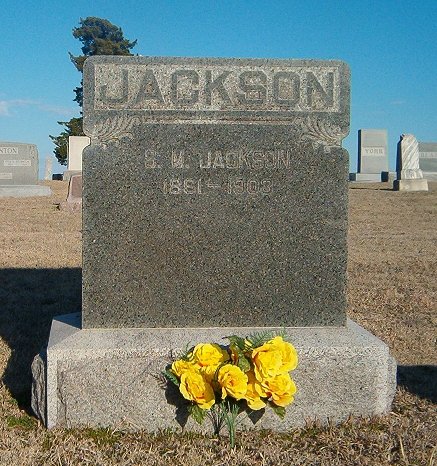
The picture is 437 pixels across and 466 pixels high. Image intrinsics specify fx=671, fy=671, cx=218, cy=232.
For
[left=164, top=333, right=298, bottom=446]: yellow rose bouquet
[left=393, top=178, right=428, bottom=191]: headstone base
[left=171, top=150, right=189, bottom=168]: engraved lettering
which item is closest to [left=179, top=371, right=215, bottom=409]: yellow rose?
[left=164, top=333, right=298, bottom=446]: yellow rose bouquet

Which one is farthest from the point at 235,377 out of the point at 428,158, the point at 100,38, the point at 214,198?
the point at 100,38

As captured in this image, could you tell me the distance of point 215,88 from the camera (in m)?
3.50

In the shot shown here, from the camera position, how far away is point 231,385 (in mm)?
2928

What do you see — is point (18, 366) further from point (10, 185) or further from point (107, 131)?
point (10, 185)

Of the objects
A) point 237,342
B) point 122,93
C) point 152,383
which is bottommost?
point 152,383

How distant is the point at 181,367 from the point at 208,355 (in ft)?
0.44

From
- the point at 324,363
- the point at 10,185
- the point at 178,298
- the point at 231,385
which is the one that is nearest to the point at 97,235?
the point at 178,298

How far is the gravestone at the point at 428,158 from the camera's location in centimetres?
2403

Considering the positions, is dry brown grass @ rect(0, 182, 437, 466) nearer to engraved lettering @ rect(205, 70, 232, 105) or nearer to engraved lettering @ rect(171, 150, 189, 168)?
engraved lettering @ rect(171, 150, 189, 168)

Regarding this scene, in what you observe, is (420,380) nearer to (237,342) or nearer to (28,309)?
(237,342)

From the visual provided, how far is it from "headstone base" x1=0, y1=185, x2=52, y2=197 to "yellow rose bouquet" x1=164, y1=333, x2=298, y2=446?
16.0 meters

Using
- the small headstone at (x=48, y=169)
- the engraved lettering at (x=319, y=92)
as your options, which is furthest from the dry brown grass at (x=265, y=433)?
the small headstone at (x=48, y=169)

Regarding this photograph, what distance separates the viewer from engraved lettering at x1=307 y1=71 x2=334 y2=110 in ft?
11.6

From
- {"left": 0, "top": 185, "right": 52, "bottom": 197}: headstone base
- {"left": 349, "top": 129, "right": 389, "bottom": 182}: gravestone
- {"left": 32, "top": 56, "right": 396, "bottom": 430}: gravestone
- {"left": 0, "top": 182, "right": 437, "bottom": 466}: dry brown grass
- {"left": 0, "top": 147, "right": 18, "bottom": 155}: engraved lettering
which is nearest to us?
{"left": 0, "top": 182, "right": 437, "bottom": 466}: dry brown grass
